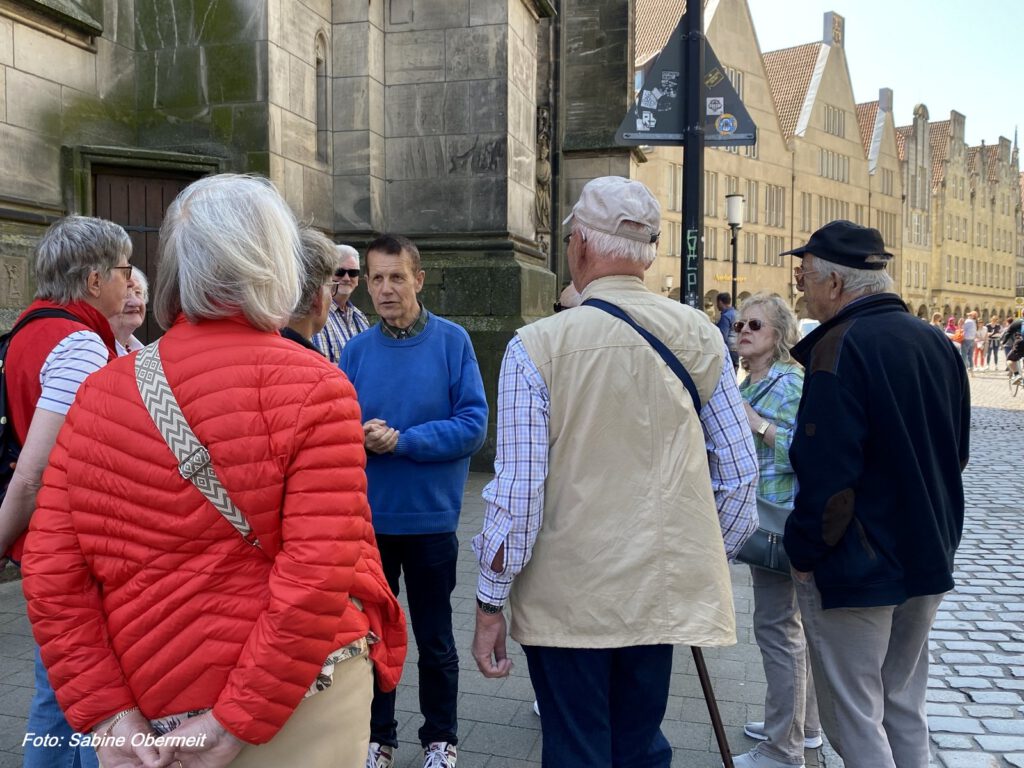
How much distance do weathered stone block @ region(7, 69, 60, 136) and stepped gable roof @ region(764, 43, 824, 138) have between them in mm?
53738

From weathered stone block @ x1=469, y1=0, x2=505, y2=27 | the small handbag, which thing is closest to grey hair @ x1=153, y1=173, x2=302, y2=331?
the small handbag

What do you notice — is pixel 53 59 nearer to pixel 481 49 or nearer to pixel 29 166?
pixel 29 166

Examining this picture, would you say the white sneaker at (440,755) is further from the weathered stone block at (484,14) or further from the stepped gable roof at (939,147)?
the stepped gable roof at (939,147)

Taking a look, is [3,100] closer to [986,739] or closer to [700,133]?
[700,133]

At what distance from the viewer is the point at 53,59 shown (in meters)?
6.95

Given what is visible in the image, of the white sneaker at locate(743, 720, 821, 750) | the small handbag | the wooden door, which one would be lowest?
the white sneaker at locate(743, 720, 821, 750)

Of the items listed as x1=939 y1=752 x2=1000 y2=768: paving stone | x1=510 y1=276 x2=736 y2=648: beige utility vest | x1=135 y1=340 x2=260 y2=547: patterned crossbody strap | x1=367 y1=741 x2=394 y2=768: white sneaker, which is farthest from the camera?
x1=939 y1=752 x2=1000 y2=768: paving stone

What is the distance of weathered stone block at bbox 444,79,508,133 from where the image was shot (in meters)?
9.32

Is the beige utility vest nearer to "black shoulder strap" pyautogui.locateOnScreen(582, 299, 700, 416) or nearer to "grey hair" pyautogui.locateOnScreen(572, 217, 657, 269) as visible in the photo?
"black shoulder strap" pyautogui.locateOnScreen(582, 299, 700, 416)

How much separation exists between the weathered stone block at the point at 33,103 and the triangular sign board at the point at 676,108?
13.7 feet

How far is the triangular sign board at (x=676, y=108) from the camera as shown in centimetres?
674

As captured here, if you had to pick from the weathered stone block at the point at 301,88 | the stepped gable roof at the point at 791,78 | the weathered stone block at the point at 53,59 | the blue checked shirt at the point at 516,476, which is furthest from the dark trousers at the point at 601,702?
the stepped gable roof at the point at 791,78

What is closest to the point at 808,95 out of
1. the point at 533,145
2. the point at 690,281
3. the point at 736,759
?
the point at 533,145

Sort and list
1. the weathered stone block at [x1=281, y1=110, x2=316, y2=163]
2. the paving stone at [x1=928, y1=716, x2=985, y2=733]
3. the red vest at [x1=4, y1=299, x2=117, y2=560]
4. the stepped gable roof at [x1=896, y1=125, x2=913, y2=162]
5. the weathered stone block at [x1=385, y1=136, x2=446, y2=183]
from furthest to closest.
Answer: the stepped gable roof at [x1=896, y1=125, x2=913, y2=162]
the weathered stone block at [x1=385, y1=136, x2=446, y2=183]
the weathered stone block at [x1=281, y1=110, x2=316, y2=163]
the paving stone at [x1=928, y1=716, x2=985, y2=733]
the red vest at [x1=4, y1=299, x2=117, y2=560]
